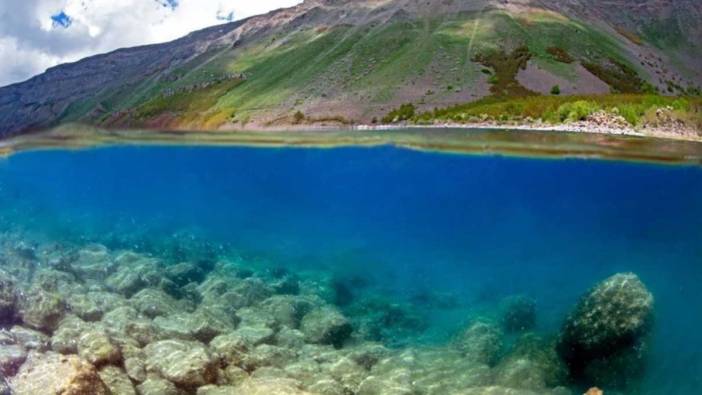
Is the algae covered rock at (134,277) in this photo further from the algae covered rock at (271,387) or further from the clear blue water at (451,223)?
the algae covered rock at (271,387)

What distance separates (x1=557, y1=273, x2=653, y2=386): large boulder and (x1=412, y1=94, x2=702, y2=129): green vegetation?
26.6 metres

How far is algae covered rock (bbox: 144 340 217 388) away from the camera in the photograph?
9.04 metres

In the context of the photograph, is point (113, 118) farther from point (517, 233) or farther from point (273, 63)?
point (517, 233)

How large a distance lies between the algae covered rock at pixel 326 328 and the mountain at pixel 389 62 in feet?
154

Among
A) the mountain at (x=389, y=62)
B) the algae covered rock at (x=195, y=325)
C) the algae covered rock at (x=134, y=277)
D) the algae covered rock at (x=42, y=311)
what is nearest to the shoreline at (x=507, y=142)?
the mountain at (x=389, y=62)

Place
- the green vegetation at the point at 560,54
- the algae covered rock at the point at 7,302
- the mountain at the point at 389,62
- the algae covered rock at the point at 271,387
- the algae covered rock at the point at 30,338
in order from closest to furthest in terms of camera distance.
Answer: the algae covered rock at the point at 271,387, the algae covered rock at the point at 30,338, the algae covered rock at the point at 7,302, the mountain at the point at 389,62, the green vegetation at the point at 560,54

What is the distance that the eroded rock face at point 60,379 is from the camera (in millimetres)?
7684

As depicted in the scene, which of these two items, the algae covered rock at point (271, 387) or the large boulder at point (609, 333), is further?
the large boulder at point (609, 333)

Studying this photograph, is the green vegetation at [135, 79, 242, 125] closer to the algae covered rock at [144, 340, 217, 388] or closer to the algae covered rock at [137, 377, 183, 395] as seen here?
the algae covered rock at [144, 340, 217, 388]

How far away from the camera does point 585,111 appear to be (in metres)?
37.9

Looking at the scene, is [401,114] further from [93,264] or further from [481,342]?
[481,342]

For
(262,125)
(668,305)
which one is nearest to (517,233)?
(668,305)

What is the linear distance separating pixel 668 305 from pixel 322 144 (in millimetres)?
27835

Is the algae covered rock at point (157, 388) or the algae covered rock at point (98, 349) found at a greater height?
the algae covered rock at point (98, 349)
